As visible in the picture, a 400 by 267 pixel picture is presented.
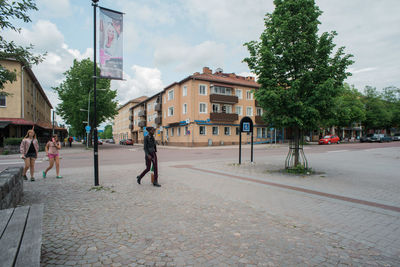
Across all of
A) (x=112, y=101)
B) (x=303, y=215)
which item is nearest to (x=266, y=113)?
(x=303, y=215)

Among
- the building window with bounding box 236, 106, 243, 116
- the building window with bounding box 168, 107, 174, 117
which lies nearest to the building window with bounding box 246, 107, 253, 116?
the building window with bounding box 236, 106, 243, 116

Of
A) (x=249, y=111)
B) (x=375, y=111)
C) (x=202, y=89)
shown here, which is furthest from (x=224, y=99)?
(x=375, y=111)

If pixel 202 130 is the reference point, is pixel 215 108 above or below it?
above

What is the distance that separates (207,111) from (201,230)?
3506 cm

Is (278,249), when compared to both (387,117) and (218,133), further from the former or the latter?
(387,117)

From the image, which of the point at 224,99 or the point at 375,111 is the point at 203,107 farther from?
the point at 375,111

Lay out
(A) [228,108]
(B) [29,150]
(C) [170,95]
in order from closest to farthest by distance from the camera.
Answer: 1. (B) [29,150]
2. (A) [228,108]
3. (C) [170,95]

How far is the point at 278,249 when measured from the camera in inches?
123

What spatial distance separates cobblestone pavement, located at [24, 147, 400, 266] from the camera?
289 centimetres

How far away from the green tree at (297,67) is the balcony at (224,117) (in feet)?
92.7

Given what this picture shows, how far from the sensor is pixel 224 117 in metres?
38.4

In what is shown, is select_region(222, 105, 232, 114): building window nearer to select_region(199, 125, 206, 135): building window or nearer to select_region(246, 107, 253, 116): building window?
select_region(246, 107, 253, 116): building window

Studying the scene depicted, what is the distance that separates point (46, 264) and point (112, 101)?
4069 centimetres

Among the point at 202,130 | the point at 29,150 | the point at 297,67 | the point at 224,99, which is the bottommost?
the point at 29,150
